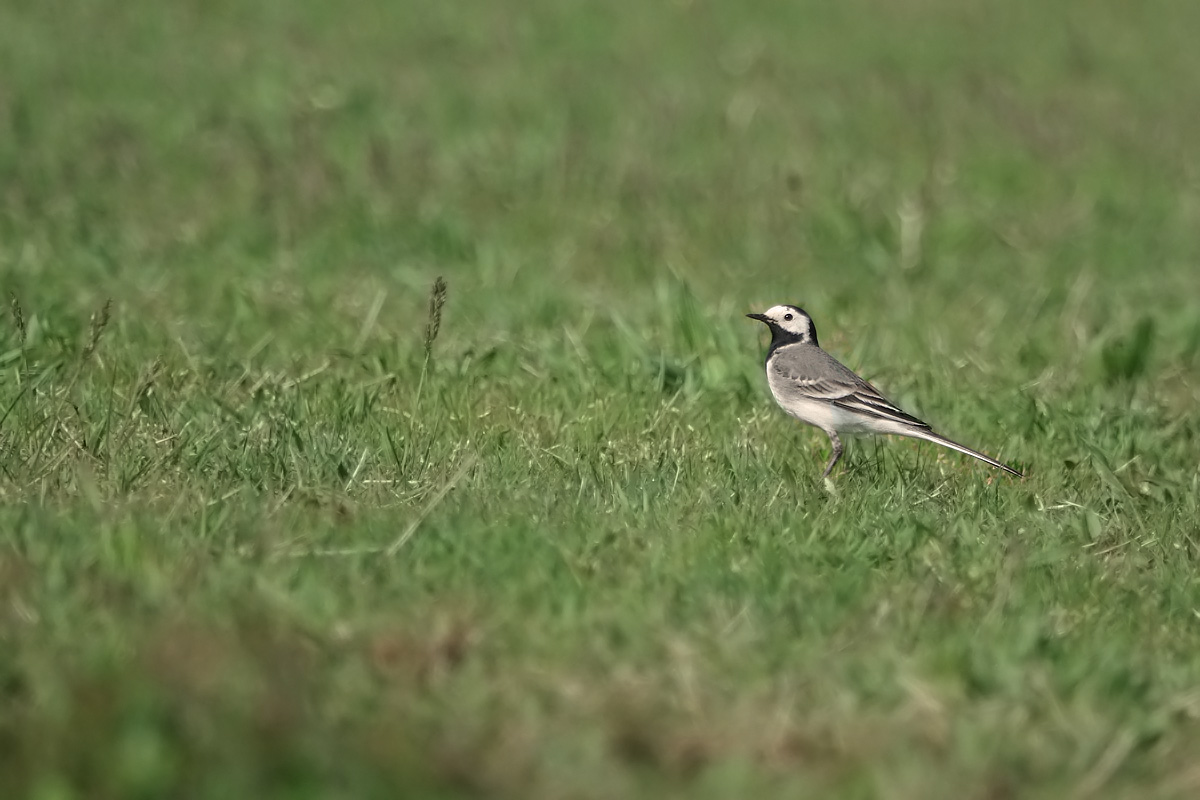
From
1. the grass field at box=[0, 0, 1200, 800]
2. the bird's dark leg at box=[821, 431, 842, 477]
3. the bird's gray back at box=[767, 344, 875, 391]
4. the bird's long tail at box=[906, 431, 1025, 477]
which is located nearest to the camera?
the grass field at box=[0, 0, 1200, 800]

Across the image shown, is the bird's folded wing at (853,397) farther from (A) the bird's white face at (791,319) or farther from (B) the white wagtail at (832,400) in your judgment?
(A) the bird's white face at (791,319)

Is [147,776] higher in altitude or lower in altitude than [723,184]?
higher

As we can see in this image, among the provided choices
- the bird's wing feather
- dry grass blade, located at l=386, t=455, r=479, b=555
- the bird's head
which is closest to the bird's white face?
the bird's head

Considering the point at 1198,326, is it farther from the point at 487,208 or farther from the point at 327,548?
the point at 327,548

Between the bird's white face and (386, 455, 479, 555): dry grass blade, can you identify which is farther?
the bird's white face

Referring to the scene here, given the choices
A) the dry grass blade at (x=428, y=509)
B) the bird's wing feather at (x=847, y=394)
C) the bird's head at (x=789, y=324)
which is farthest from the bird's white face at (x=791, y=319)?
the dry grass blade at (x=428, y=509)

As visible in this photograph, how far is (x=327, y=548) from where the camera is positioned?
5652 millimetres

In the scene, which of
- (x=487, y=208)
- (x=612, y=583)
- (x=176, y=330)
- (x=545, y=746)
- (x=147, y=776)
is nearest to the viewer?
(x=147, y=776)

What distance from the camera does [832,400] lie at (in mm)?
7676

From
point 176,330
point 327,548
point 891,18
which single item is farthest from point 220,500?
point 891,18

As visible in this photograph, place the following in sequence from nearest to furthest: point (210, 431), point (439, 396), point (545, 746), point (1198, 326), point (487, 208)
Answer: point (545, 746) → point (210, 431) → point (439, 396) → point (1198, 326) → point (487, 208)

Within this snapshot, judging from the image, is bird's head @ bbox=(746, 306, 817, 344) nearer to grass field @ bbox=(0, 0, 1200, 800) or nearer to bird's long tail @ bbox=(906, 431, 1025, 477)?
grass field @ bbox=(0, 0, 1200, 800)

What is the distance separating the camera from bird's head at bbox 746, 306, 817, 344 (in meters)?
8.47

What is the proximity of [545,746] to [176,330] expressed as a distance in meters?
5.12
